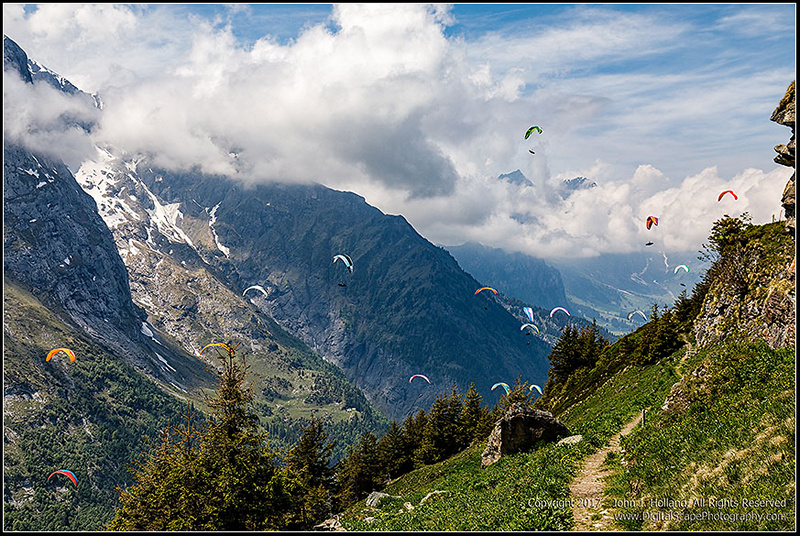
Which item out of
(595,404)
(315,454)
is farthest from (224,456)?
(315,454)

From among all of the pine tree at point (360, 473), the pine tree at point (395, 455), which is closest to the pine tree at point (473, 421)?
the pine tree at point (395, 455)

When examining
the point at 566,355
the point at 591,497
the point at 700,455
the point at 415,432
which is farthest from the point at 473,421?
the point at 700,455

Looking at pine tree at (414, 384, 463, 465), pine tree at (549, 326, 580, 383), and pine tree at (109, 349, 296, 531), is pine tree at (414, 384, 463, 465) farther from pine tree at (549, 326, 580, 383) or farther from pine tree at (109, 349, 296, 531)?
pine tree at (109, 349, 296, 531)

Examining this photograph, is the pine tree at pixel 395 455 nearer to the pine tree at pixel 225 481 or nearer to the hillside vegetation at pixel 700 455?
the hillside vegetation at pixel 700 455

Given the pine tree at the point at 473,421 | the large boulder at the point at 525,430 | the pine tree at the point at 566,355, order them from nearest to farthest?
the large boulder at the point at 525,430 → the pine tree at the point at 473,421 → the pine tree at the point at 566,355

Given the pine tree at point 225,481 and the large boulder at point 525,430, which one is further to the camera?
the large boulder at point 525,430

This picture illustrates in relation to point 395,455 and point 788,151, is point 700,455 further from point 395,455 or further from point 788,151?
point 395,455

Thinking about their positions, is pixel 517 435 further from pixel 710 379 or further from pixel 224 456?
pixel 224 456

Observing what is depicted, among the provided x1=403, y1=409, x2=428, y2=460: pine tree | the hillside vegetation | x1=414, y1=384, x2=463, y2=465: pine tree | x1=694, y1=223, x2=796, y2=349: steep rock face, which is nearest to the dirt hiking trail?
the hillside vegetation
